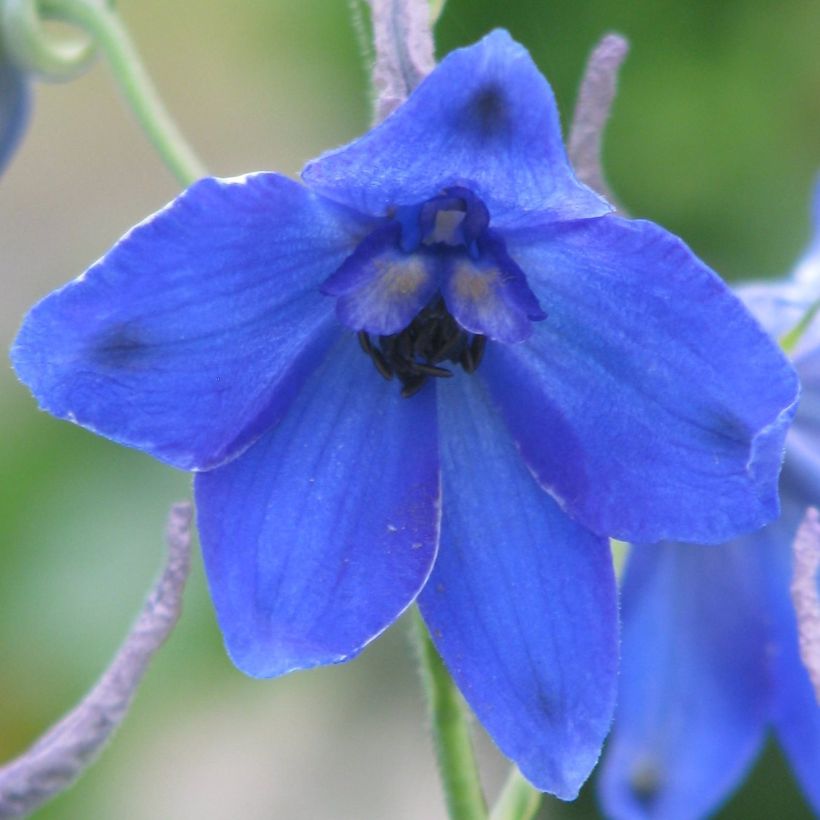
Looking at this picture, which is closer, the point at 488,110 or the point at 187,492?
the point at 488,110

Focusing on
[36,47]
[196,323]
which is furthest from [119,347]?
[36,47]

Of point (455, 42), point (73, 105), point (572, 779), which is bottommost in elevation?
point (73, 105)

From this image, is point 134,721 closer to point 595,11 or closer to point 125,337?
point 595,11

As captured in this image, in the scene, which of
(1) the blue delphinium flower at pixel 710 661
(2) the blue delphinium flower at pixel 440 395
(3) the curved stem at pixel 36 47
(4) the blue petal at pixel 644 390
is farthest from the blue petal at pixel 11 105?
(1) the blue delphinium flower at pixel 710 661

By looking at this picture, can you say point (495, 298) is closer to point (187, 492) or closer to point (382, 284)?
point (382, 284)

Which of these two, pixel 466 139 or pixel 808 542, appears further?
pixel 808 542

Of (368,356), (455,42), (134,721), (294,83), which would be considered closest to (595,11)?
(455,42)

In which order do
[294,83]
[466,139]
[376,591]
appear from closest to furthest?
[466,139] < [376,591] < [294,83]
